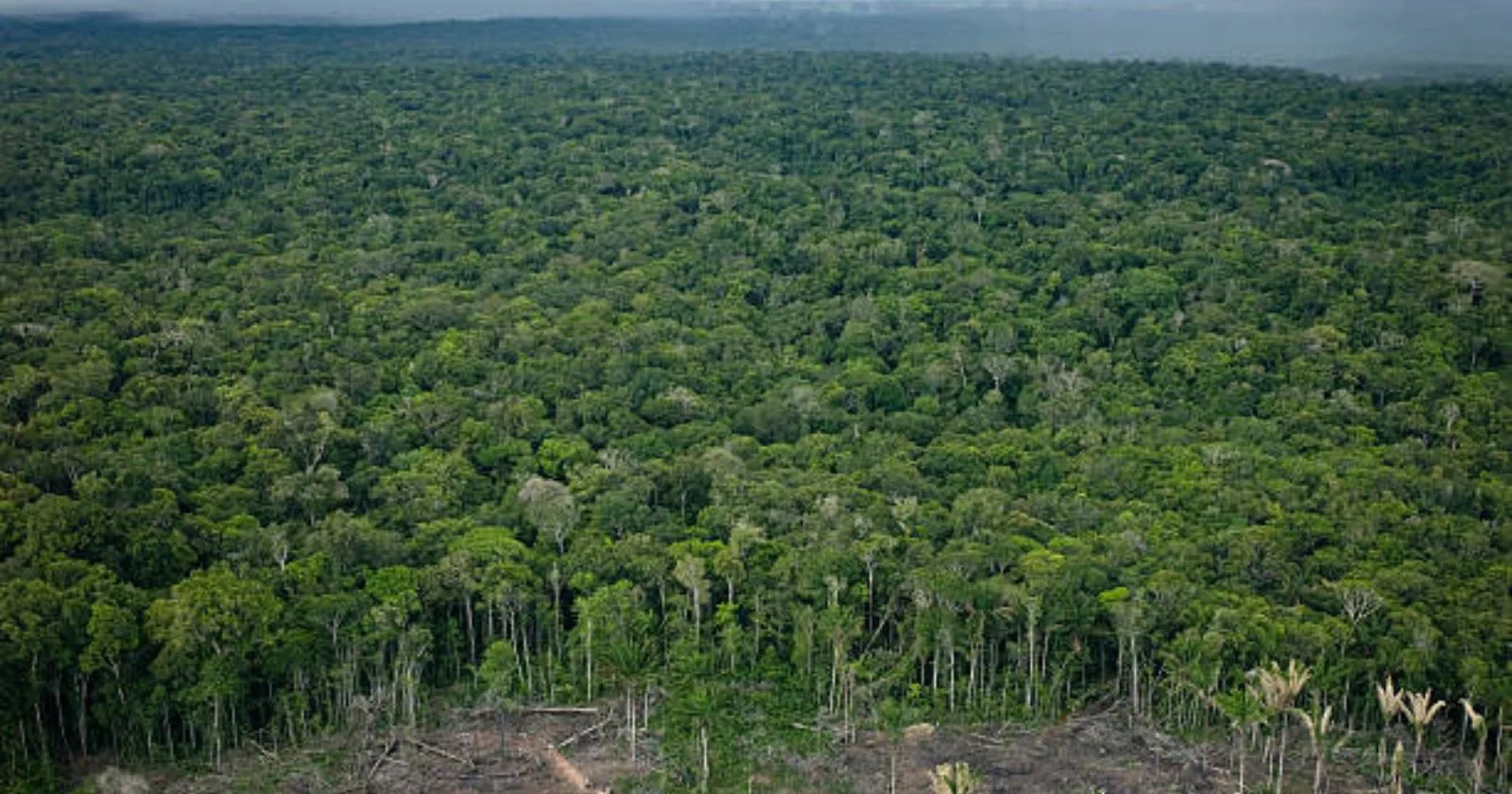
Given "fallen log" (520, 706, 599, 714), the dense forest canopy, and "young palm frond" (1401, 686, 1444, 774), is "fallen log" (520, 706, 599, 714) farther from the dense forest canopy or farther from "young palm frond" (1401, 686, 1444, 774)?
"young palm frond" (1401, 686, 1444, 774)

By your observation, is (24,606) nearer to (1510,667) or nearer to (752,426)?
(752,426)

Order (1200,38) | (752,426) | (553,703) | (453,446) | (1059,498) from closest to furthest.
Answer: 1. (553,703)
2. (1059,498)
3. (453,446)
4. (752,426)
5. (1200,38)

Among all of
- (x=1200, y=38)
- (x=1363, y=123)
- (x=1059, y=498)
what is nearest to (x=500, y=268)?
(x=1059, y=498)

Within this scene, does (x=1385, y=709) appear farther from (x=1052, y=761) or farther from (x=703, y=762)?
(x=703, y=762)

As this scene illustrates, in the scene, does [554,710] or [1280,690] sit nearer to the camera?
[1280,690]

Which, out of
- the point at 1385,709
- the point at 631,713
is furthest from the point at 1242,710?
the point at 631,713

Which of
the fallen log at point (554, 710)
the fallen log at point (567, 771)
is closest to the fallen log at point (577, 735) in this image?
the fallen log at point (567, 771)

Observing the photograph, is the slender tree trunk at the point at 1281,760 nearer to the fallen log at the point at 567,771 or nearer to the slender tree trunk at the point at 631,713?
the slender tree trunk at the point at 631,713

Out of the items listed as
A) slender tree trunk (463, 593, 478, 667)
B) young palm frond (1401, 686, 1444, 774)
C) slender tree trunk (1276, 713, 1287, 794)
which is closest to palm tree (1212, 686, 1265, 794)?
slender tree trunk (1276, 713, 1287, 794)
